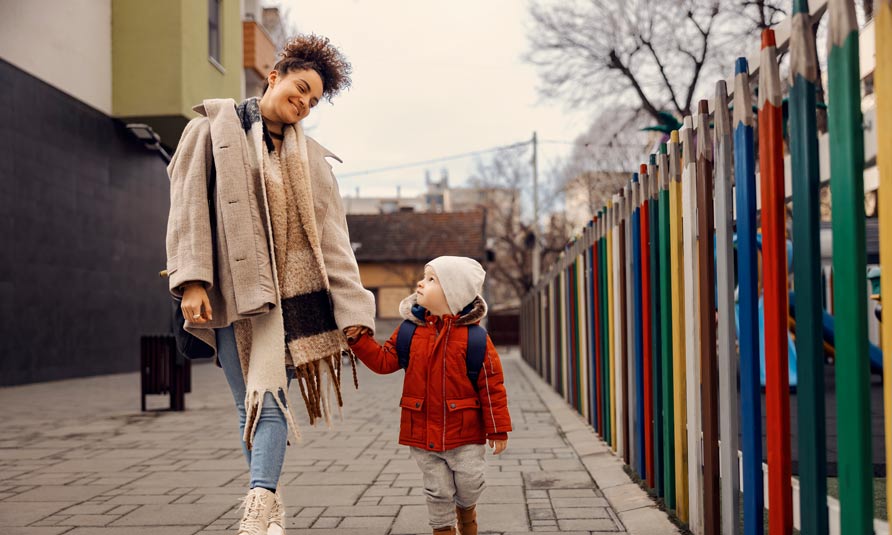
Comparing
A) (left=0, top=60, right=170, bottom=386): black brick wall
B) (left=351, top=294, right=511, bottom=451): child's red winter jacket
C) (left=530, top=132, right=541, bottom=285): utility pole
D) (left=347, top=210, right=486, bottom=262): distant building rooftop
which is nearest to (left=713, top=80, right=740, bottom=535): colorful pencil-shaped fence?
A: (left=351, top=294, right=511, bottom=451): child's red winter jacket

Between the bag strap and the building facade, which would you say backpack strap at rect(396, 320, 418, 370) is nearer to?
the bag strap

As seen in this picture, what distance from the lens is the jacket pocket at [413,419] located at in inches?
123

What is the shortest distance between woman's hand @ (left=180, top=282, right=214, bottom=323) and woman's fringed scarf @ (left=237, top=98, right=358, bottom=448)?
195 millimetres

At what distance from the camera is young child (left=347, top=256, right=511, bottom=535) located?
122 inches

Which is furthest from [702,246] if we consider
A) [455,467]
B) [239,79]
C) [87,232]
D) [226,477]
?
[239,79]

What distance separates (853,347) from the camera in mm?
1945

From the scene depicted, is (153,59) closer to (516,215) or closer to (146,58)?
(146,58)

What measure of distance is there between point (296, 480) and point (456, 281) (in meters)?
2.25

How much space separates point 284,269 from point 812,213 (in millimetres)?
1781

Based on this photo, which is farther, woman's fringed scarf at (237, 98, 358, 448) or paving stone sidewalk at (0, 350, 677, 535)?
paving stone sidewalk at (0, 350, 677, 535)

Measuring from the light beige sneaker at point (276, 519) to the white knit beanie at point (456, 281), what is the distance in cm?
89

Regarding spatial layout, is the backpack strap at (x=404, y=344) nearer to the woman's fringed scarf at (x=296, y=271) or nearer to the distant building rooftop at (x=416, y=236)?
the woman's fringed scarf at (x=296, y=271)

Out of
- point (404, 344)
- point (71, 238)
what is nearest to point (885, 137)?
point (404, 344)

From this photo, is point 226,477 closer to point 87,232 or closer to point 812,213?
point 812,213
